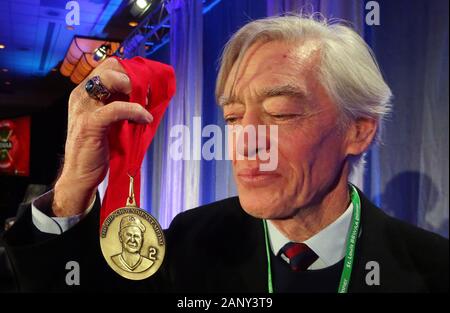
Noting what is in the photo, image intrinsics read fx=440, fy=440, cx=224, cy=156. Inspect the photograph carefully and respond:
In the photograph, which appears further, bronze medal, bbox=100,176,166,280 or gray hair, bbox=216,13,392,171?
bronze medal, bbox=100,176,166,280

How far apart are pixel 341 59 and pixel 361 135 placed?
0.25 metres

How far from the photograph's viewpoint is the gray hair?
139 cm

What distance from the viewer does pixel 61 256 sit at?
61.5 inches

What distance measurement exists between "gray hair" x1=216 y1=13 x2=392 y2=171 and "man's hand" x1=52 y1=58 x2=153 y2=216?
1.39 ft

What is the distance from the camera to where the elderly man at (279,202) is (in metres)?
1.40

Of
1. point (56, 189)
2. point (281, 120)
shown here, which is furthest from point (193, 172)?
point (56, 189)

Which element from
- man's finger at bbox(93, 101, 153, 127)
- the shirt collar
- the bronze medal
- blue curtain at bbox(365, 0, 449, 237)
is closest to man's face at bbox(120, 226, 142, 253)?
the bronze medal

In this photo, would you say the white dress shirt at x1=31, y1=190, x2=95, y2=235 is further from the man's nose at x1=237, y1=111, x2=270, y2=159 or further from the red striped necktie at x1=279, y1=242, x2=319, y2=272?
the red striped necktie at x1=279, y1=242, x2=319, y2=272

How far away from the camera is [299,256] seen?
148 centimetres

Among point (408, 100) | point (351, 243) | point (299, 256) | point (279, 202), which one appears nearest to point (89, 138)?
point (279, 202)

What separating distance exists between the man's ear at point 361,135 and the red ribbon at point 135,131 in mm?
644

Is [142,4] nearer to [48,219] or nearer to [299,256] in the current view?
[48,219]
